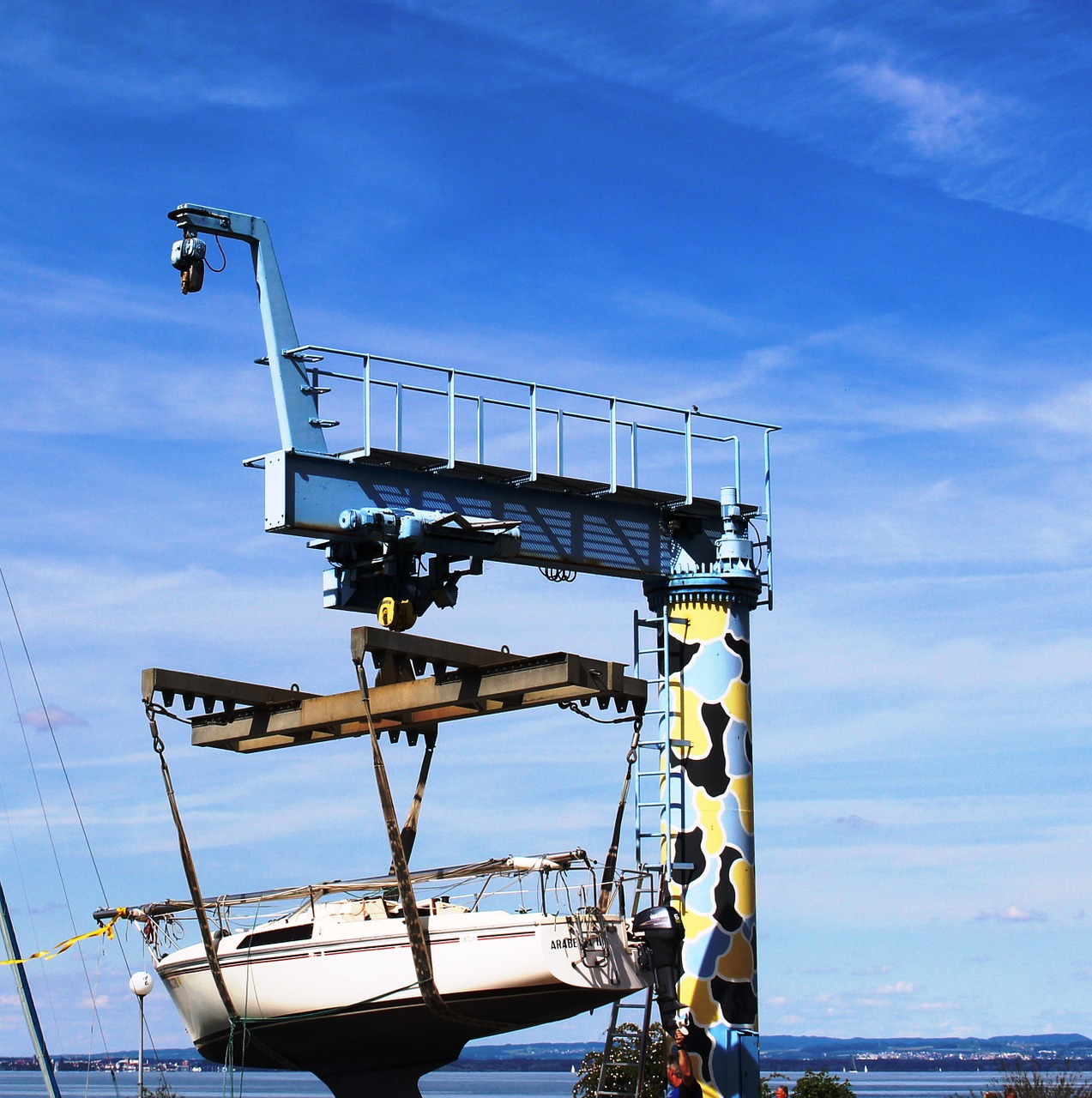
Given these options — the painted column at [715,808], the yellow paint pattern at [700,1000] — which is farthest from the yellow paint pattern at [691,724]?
the yellow paint pattern at [700,1000]

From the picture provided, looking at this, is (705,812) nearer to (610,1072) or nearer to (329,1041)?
(610,1072)

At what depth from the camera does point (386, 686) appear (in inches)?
934

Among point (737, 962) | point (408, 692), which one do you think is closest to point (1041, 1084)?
point (737, 962)

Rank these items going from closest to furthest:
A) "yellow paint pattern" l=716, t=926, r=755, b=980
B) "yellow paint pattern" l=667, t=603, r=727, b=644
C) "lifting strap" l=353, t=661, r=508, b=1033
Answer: "lifting strap" l=353, t=661, r=508, b=1033 < "yellow paint pattern" l=716, t=926, r=755, b=980 < "yellow paint pattern" l=667, t=603, r=727, b=644

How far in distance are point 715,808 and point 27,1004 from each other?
10891mm

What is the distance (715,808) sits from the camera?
2925 centimetres

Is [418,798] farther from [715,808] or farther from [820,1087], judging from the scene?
[820,1087]

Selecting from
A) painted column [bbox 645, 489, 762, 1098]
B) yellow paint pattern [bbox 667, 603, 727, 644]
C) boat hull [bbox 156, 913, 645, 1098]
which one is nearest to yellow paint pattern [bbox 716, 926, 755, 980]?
painted column [bbox 645, 489, 762, 1098]

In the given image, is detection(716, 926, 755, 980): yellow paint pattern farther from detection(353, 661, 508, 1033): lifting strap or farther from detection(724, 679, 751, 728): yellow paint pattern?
detection(353, 661, 508, 1033): lifting strap

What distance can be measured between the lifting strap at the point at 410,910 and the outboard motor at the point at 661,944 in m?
2.06

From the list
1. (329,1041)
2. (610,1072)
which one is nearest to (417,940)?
(329,1041)

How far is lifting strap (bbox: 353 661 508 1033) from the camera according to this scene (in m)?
22.0

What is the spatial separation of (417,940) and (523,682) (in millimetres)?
3382

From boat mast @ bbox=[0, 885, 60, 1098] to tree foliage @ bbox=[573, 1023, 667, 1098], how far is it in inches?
335
